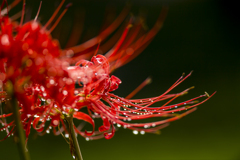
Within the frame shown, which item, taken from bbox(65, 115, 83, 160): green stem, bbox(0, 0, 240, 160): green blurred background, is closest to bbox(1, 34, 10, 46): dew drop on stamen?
bbox(65, 115, 83, 160): green stem

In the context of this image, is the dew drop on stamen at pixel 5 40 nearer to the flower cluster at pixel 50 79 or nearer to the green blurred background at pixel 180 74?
the flower cluster at pixel 50 79

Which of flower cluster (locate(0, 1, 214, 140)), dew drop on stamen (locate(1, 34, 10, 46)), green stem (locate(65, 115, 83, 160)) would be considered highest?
dew drop on stamen (locate(1, 34, 10, 46))

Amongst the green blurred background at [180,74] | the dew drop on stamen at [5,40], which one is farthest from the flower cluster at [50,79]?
the green blurred background at [180,74]

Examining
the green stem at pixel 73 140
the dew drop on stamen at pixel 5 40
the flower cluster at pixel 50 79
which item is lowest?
the green stem at pixel 73 140

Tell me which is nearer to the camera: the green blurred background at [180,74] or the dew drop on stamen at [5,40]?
the dew drop on stamen at [5,40]

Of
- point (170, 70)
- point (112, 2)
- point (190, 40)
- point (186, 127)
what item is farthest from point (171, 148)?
point (112, 2)

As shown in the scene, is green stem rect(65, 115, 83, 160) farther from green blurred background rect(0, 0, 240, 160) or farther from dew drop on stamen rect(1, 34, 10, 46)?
green blurred background rect(0, 0, 240, 160)

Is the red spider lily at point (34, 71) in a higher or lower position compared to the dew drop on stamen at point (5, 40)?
lower

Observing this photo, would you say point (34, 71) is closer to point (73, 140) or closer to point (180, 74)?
point (73, 140)
